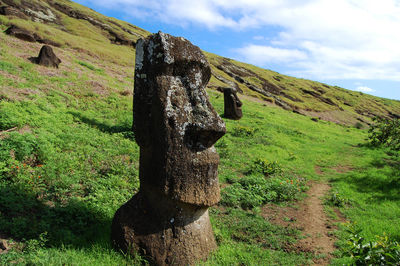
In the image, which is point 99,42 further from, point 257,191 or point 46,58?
point 257,191

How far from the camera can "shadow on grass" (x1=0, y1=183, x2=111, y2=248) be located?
5102mm

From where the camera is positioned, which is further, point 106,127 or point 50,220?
point 106,127

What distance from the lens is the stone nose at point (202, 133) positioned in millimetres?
4762

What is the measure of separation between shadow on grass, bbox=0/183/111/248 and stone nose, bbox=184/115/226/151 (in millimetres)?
2530

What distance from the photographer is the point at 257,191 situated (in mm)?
9562

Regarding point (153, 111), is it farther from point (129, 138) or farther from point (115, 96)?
point (115, 96)

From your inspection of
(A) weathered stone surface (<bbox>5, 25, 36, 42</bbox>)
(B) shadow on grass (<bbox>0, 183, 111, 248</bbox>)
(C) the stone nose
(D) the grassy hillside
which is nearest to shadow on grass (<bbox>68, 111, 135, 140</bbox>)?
(D) the grassy hillside

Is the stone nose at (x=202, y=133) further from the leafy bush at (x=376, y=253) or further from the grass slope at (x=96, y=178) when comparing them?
the leafy bush at (x=376, y=253)

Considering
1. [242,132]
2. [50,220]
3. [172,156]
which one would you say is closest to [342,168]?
[242,132]

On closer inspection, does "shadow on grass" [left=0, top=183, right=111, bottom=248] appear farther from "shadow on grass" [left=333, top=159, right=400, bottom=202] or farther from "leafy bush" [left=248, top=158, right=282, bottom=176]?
"shadow on grass" [left=333, top=159, right=400, bottom=202]

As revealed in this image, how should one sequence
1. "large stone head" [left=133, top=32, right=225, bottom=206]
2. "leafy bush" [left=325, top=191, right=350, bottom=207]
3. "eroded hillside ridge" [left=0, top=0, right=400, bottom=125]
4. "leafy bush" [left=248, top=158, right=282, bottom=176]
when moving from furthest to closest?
"eroded hillside ridge" [left=0, top=0, right=400, bottom=125], "leafy bush" [left=248, top=158, right=282, bottom=176], "leafy bush" [left=325, top=191, right=350, bottom=207], "large stone head" [left=133, top=32, right=225, bottom=206]

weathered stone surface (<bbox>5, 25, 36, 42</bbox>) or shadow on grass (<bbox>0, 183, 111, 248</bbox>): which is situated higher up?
weathered stone surface (<bbox>5, 25, 36, 42</bbox>)

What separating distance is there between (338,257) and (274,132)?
48.3 ft

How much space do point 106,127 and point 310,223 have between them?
9.49 meters
